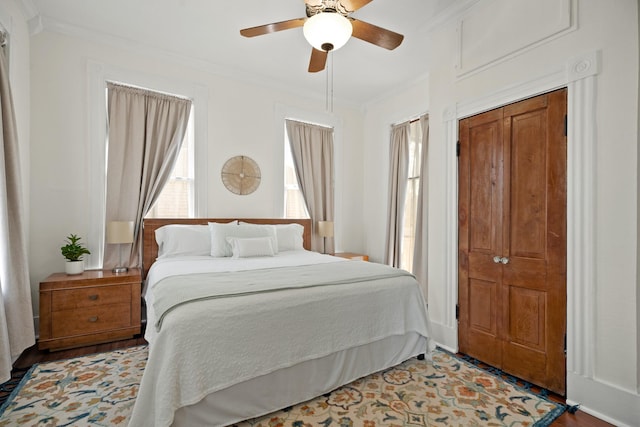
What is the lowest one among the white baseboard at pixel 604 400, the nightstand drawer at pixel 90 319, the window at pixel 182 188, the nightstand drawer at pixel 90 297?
the white baseboard at pixel 604 400

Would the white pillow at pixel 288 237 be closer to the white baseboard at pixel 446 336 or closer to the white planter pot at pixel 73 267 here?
the white baseboard at pixel 446 336

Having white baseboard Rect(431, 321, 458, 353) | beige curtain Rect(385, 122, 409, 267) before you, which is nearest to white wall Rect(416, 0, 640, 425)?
white baseboard Rect(431, 321, 458, 353)

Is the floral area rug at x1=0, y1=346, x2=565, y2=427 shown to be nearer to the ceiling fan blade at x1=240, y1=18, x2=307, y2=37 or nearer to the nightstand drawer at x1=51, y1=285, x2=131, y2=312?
the nightstand drawer at x1=51, y1=285, x2=131, y2=312

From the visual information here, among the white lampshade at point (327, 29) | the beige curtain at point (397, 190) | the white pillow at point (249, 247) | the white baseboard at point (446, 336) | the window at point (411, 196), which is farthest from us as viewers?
the beige curtain at point (397, 190)

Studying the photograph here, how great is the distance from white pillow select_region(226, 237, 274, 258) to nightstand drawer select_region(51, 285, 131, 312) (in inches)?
41.6

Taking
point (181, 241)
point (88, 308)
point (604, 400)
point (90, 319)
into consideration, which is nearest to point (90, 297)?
point (88, 308)

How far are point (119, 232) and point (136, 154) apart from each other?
91 centimetres

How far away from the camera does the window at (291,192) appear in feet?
15.2

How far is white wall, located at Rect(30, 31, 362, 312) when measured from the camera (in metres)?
3.10

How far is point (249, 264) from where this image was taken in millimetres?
2895

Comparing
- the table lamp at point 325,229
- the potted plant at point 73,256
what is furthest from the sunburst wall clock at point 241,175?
the potted plant at point 73,256

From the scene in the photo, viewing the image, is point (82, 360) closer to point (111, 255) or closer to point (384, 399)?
point (111, 255)

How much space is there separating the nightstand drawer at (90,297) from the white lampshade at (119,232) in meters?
0.47

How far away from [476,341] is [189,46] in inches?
166
